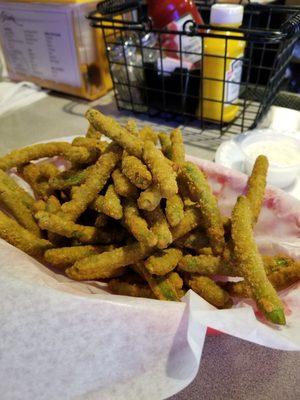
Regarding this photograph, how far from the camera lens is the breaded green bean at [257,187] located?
1.61 feet

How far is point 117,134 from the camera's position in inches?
19.0

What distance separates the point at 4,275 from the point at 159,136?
1.06 ft

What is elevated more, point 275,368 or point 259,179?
point 259,179

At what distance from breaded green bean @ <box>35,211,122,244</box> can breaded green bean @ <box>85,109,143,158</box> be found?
0.13 meters

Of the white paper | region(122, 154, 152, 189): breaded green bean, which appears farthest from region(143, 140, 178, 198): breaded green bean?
the white paper

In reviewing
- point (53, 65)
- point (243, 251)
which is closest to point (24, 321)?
point (243, 251)

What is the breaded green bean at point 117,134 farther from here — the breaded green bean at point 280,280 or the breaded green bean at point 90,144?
the breaded green bean at point 280,280

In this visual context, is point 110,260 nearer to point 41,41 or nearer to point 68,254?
point 68,254

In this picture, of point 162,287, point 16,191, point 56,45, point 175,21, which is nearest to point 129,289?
point 162,287

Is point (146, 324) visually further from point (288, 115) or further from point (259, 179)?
point (288, 115)

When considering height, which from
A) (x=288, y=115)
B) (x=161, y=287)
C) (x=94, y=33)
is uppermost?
(x=94, y=33)

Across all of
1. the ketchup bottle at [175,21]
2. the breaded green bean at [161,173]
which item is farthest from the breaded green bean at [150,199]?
the ketchup bottle at [175,21]

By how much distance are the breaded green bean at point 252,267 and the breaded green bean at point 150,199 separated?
4.3 inches

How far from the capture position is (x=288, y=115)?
41.5 inches
